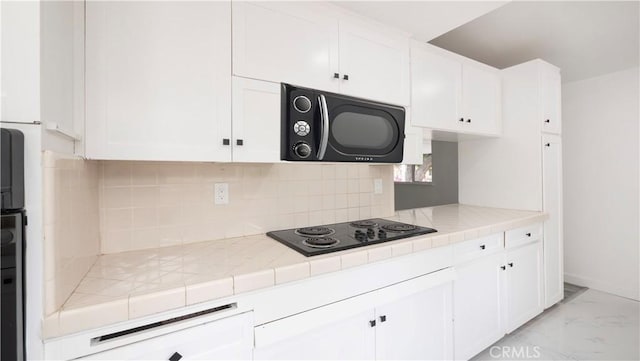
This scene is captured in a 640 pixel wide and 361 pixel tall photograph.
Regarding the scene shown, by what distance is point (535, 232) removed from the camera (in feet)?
7.37

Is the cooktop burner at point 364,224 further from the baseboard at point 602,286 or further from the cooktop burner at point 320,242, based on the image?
the baseboard at point 602,286

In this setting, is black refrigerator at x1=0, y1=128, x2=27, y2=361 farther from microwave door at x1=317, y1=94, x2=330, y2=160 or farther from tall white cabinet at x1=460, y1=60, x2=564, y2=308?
tall white cabinet at x1=460, y1=60, x2=564, y2=308

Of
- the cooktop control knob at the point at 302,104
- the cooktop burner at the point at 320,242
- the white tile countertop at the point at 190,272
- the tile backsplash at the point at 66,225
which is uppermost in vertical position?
the cooktop control knob at the point at 302,104

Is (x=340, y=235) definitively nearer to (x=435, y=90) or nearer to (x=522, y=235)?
(x=435, y=90)

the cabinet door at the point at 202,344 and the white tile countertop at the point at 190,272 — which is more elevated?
the white tile countertop at the point at 190,272

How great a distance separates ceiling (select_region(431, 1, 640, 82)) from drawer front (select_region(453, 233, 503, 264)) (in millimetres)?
1533

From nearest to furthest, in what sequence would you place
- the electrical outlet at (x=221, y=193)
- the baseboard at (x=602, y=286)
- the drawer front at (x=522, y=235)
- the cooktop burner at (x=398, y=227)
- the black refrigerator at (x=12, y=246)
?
the black refrigerator at (x=12, y=246), the electrical outlet at (x=221, y=193), the cooktop burner at (x=398, y=227), the drawer front at (x=522, y=235), the baseboard at (x=602, y=286)

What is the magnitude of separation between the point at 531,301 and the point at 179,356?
2561 millimetres

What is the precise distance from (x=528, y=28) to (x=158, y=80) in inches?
99.8

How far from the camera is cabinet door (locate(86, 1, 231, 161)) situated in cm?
101

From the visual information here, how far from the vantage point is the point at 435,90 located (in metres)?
1.93

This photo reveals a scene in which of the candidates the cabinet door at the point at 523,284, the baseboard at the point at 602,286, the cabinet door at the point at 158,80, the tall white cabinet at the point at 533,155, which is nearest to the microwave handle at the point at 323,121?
the cabinet door at the point at 158,80

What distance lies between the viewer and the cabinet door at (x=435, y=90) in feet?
6.02

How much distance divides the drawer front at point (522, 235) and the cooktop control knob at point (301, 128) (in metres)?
1.66
